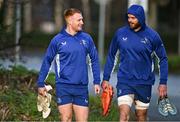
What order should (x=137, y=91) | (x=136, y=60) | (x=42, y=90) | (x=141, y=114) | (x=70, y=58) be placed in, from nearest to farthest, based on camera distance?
(x=70, y=58) → (x=42, y=90) → (x=136, y=60) → (x=137, y=91) → (x=141, y=114)

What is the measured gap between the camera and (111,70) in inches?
383

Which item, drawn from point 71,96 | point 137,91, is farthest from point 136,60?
point 71,96

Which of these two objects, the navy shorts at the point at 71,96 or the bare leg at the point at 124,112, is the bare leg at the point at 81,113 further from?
the bare leg at the point at 124,112

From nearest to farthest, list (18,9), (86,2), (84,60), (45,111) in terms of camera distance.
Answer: (84,60) → (45,111) → (18,9) → (86,2)

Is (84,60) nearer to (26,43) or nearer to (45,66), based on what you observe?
(45,66)

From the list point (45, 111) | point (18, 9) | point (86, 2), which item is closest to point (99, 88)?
point (45, 111)

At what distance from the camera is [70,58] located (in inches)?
363

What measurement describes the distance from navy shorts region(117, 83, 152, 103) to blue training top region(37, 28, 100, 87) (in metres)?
0.41

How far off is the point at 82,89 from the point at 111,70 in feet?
1.97

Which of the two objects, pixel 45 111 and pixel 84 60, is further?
pixel 45 111

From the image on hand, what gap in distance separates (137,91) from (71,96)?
2.91 feet

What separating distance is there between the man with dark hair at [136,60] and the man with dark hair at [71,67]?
411 millimetres

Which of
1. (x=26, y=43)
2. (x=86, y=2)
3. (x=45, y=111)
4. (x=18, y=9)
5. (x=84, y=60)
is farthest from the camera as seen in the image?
(x=86, y=2)

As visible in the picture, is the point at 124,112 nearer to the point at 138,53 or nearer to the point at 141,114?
the point at 141,114
